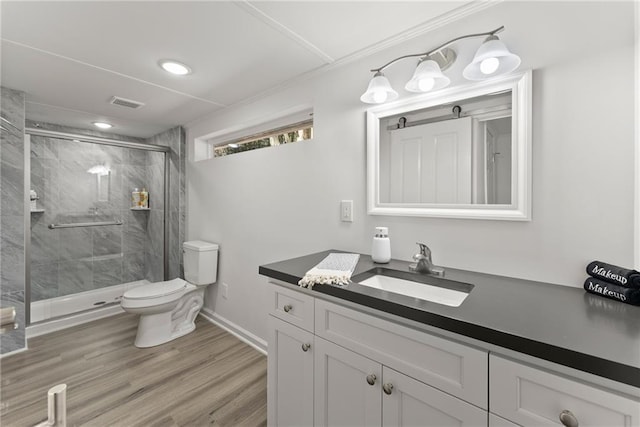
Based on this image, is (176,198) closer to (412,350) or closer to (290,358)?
(290,358)

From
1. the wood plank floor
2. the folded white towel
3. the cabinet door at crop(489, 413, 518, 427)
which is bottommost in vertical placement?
the wood plank floor

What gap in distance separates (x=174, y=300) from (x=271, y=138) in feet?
5.30

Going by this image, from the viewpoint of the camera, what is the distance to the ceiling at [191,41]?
1.25 m

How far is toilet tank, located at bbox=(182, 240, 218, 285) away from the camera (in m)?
2.60

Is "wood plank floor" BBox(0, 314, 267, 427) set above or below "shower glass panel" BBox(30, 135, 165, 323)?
below

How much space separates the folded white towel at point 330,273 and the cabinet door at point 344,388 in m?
0.24

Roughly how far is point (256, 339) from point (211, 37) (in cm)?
216

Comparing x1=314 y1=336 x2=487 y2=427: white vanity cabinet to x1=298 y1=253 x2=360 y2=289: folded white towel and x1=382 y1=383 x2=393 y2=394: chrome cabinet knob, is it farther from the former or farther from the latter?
x1=298 y1=253 x2=360 y2=289: folded white towel

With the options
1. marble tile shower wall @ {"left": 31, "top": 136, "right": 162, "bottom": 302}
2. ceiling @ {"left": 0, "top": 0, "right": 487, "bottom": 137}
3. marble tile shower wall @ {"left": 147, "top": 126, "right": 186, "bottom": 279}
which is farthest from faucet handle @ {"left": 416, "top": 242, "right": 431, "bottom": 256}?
marble tile shower wall @ {"left": 31, "top": 136, "right": 162, "bottom": 302}

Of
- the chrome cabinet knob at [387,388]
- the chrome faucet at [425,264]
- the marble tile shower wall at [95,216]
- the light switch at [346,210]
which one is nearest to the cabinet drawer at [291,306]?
the chrome cabinet knob at [387,388]

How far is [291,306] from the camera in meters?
1.24

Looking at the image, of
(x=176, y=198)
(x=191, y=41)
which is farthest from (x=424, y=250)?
(x=176, y=198)

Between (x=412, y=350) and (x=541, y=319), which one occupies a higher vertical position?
(x=541, y=319)

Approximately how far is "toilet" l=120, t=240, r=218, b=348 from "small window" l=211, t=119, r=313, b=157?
0.98 metres
